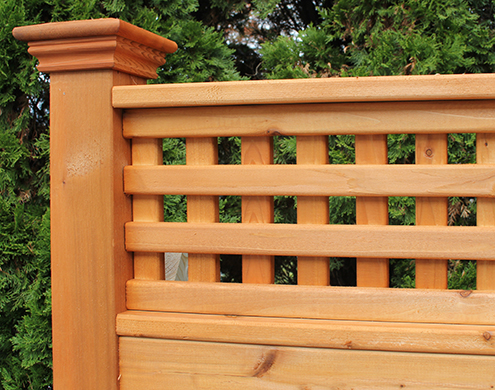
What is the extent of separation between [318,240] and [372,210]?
0.17m

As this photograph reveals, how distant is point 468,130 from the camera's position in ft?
3.31

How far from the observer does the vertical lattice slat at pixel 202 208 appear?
1145 mm

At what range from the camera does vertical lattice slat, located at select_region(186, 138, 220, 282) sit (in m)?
1.14

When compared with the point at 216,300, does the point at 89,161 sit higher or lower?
higher

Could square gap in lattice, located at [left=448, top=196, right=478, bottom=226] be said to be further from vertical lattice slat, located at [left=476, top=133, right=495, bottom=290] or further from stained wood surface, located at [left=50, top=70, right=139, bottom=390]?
stained wood surface, located at [left=50, top=70, right=139, bottom=390]

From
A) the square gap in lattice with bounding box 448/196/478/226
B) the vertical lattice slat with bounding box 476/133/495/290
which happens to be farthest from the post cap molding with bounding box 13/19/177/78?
the square gap in lattice with bounding box 448/196/478/226

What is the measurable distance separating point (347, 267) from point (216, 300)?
72.1 inches

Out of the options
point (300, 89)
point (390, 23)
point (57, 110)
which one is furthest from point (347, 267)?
point (57, 110)

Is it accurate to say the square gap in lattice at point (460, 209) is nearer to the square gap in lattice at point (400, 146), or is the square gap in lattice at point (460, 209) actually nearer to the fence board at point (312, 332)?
the square gap in lattice at point (400, 146)

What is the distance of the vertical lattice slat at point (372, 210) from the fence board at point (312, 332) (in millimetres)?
116

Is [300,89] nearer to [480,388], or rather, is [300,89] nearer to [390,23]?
[480,388]

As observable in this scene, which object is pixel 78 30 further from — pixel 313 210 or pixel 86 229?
pixel 313 210

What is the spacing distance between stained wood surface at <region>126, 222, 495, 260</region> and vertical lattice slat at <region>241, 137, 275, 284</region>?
0.13ft

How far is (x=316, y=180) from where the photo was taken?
3.48 ft
